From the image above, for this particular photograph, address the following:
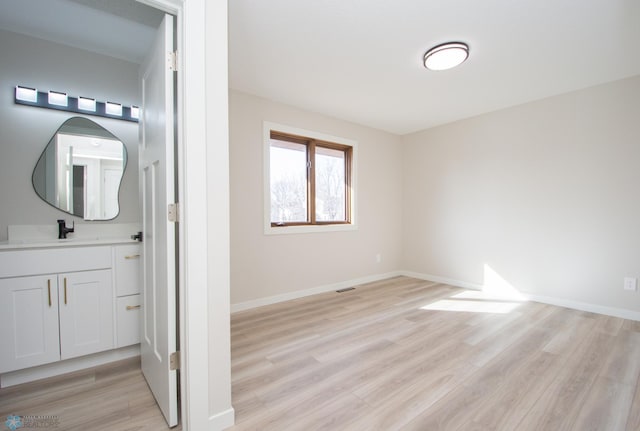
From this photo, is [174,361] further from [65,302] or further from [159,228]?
[65,302]

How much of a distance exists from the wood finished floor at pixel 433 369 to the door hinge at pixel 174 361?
43 centimetres

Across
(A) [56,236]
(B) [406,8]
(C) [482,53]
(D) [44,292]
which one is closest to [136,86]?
(A) [56,236]

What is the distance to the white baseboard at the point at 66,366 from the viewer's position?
1752 millimetres

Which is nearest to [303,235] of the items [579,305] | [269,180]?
[269,180]

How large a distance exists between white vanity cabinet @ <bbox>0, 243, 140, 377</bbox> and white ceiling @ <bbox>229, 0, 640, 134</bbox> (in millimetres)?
1981

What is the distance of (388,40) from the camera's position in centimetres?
220

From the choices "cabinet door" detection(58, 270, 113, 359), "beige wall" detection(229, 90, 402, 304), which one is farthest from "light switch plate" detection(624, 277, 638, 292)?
"cabinet door" detection(58, 270, 113, 359)

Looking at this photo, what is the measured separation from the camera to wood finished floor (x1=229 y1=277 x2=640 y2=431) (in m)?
1.49

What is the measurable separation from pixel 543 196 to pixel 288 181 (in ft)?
10.5

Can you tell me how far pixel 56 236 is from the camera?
2.15 metres

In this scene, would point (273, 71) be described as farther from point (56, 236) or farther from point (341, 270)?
point (341, 270)

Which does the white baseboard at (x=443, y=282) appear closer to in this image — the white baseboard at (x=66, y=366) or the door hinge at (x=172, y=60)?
the white baseboard at (x=66, y=366)

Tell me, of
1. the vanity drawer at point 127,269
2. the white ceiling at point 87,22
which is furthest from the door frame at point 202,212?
the vanity drawer at point 127,269

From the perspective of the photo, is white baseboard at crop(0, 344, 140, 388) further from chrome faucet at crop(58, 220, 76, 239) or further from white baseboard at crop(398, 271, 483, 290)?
white baseboard at crop(398, 271, 483, 290)
